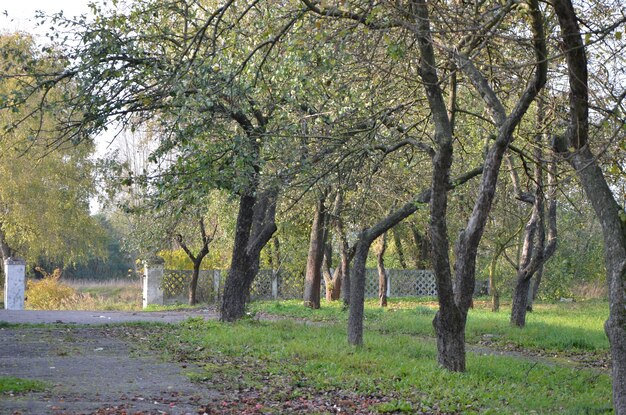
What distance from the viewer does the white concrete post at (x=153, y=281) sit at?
2947 centimetres

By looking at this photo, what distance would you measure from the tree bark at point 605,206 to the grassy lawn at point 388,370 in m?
1.25

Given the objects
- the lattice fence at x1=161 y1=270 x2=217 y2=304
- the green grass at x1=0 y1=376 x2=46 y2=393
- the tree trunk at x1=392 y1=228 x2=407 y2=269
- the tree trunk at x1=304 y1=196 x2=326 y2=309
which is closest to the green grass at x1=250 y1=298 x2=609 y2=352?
the tree trunk at x1=304 y1=196 x2=326 y2=309

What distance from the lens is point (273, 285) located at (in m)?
33.0

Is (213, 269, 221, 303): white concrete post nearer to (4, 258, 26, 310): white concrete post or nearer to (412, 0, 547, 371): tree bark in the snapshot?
(4, 258, 26, 310): white concrete post

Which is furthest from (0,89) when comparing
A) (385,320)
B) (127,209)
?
(127,209)

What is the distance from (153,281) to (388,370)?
789 inches

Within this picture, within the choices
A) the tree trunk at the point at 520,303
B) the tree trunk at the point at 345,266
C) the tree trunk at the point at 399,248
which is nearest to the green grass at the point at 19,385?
the tree trunk at the point at 520,303

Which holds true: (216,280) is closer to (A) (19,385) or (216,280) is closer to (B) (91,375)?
(B) (91,375)

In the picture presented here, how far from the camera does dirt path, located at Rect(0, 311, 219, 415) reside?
7852 mm

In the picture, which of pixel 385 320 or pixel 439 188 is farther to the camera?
pixel 385 320

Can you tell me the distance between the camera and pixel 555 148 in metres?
9.05

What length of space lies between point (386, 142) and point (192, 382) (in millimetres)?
4775

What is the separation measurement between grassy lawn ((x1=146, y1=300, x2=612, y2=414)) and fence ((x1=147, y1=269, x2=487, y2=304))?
45.1 ft

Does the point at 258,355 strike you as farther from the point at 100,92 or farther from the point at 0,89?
the point at 0,89
